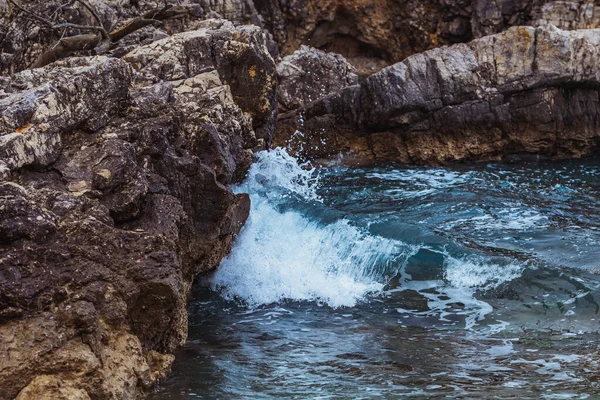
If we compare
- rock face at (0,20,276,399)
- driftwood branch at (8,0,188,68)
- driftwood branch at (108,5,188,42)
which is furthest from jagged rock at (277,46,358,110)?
rock face at (0,20,276,399)

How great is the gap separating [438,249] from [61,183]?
16.5ft

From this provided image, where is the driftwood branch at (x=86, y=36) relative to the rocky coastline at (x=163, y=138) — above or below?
above

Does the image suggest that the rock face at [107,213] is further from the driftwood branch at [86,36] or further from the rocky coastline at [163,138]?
the driftwood branch at [86,36]

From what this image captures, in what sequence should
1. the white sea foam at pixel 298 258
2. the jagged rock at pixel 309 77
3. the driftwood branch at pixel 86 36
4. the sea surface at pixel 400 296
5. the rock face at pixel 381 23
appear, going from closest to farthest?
the sea surface at pixel 400 296 < the white sea foam at pixel 298 258 < the driftwood branch at pixel 86 36 < the jagged rock at pixel 309 77 < the rock face at pixel 381 23

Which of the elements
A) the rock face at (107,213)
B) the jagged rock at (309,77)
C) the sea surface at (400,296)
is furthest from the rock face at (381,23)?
the rock face at (107,213)

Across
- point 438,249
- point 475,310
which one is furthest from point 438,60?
point 475,310

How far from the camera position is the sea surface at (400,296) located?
673cm

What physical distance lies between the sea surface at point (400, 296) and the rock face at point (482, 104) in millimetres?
1943

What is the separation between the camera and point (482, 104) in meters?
15.8

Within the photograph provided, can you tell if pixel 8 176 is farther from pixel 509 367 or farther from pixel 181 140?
pixel 509 367

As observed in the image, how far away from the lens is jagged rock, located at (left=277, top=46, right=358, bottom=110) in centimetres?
1711

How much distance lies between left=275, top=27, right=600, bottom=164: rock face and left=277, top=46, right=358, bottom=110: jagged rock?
2.79 ft

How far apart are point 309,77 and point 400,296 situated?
901cm

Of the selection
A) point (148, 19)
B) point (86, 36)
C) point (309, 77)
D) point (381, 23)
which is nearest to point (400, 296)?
point (86, 36)
